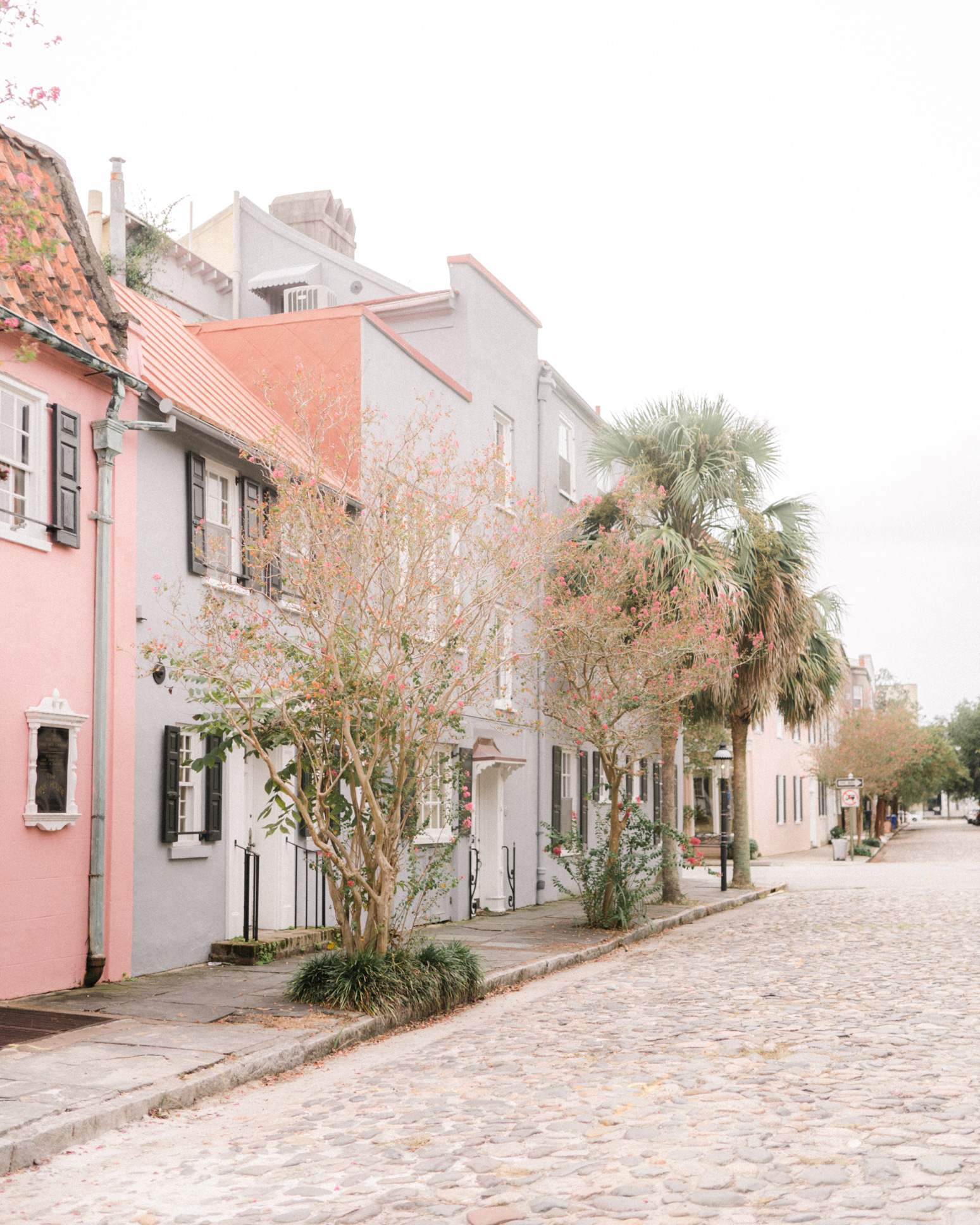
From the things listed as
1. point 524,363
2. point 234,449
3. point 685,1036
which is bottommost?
point 685,1036

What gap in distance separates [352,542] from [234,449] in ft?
9.83

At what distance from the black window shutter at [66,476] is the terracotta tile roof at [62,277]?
2.31 ft

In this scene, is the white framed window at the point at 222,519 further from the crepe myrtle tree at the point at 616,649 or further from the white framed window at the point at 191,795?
the crepe myrtle tree at the point at 616,649

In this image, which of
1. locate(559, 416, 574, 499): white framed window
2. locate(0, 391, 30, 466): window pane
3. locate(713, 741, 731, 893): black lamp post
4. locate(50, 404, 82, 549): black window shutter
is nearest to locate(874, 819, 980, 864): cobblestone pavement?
locate(713, 741, 731, 893): black lamp post

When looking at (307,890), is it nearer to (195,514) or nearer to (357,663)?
(195,514)

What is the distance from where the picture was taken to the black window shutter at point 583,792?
2409 cm

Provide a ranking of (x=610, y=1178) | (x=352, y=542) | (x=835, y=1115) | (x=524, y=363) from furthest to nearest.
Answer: (x=524, y=363) < (x=352, y=542) < (x=835, y=1115) < (x=610, y=1178)

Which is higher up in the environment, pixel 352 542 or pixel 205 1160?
pixel 352 542

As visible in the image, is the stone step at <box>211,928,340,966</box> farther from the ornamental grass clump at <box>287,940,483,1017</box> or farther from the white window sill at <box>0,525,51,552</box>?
the white window sill at <box>0,525,51,552</box>

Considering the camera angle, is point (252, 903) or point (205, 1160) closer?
point (205, 1160)

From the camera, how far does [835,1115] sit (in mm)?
6453

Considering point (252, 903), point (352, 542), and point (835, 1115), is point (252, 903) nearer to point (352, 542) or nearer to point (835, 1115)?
point (352, 542)

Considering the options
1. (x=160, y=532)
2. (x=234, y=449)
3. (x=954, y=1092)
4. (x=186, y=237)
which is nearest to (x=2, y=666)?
(x=160, y=532)

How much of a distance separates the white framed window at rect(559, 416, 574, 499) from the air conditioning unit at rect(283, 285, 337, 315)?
16.0 feet
